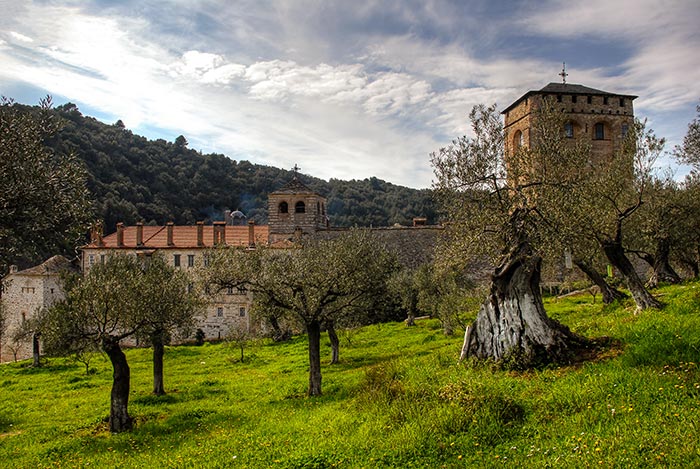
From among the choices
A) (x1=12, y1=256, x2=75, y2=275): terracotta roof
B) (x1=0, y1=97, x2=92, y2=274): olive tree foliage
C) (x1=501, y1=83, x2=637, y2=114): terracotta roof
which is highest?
(x1=501, y1=83, x2=637, y2=114): terracotta roof

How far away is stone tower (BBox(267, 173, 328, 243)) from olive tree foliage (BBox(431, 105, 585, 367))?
124ft

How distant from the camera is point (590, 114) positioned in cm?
5200

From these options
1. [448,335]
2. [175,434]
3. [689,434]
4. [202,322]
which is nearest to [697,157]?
[448,335]

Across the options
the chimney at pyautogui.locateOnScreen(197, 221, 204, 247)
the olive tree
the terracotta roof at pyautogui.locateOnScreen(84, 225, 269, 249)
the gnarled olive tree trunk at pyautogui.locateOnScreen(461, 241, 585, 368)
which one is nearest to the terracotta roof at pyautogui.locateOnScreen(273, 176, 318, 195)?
the terracotta roof at pyautogui.locateOnScreen(84, 225, 269, 249)

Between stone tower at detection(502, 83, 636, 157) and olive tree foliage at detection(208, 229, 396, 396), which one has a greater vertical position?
stone tower at detection(502, 83, 636, 157)

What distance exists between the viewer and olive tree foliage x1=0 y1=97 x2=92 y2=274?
37.7 ft

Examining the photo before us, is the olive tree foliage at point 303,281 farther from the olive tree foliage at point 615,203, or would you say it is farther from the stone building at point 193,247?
the stone building at point 193,247

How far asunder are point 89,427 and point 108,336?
317 cm

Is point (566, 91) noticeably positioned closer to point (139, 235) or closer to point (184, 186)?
point (139, 235)

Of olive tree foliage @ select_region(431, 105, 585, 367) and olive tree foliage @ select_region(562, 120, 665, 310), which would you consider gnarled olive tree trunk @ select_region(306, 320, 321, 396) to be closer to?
olive tree foliage @ select_region(431, 105, 585, 367)

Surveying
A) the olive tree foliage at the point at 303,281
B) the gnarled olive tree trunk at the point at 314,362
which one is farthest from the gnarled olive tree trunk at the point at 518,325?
the olive tree foliage at the point at 303,281

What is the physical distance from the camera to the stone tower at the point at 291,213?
5591 centimetres

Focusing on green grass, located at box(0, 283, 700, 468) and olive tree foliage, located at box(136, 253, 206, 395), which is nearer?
green grass, located at box(0, 283, 700, 468)

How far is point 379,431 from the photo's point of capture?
10641 mm
